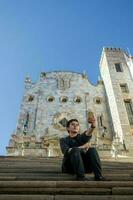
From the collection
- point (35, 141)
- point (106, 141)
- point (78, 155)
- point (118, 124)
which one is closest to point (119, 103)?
point (118, 124)

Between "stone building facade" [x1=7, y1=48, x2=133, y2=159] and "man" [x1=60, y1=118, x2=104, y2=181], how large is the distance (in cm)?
1250

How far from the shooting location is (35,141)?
754 inches

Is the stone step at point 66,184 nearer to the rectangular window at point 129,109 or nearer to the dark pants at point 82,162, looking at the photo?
the dark pants at point 82,162

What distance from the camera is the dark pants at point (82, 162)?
4354mm

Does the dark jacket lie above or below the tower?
below

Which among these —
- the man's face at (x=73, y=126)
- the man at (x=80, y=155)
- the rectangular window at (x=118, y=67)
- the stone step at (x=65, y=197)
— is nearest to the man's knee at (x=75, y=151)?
the man at (x=80, y=155)

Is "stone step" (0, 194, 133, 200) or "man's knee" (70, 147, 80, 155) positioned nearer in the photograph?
"stone step" (0, 194, 133, 200)

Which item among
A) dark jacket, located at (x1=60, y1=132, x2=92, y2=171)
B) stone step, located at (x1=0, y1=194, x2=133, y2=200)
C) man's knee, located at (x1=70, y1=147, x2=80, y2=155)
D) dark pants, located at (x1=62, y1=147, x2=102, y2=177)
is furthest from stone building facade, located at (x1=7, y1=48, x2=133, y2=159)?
stone step, located at (x1=0, y1=194, x2=133, y2=200)

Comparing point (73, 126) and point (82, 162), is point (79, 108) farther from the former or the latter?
point (82, 162)

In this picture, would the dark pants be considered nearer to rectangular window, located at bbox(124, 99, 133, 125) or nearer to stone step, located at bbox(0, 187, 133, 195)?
stone step, located at bbox(0, 187, 133, 195)

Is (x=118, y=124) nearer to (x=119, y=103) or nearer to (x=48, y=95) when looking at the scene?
(x=119, y=103)

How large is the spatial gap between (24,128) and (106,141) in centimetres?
639

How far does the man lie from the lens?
436cm

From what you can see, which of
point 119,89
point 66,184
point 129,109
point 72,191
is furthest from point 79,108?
point 72,191
